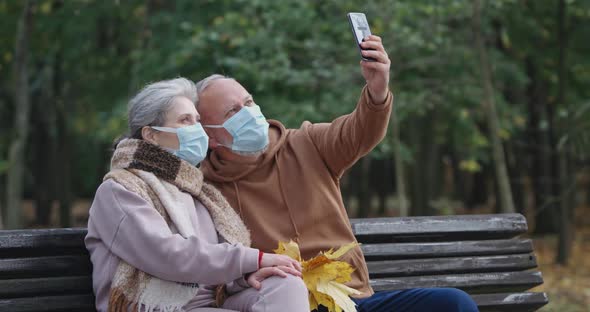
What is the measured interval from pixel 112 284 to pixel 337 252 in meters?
0.93

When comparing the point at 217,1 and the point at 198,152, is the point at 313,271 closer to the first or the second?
the point at 198,152

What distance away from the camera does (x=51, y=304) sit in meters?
4.16

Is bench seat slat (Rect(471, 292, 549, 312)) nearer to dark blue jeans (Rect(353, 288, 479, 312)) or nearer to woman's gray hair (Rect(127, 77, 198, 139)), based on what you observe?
dark blue jeans (Rect(353, 288, 479, 312))

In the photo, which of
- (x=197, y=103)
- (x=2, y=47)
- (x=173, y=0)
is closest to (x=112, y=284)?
(x=197, y=103)

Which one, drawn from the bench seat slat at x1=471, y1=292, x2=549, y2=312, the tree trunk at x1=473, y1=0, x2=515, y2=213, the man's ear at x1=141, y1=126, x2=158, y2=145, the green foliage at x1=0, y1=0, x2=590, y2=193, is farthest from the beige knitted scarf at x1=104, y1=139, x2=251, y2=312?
the tree trunk at x1=473, y1=0, x2=515, y2=213

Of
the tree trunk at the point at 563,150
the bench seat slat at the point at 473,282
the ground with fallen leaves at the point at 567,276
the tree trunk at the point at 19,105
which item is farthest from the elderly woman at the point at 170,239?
the tree trunk at the point at 563,150

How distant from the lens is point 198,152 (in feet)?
13.5

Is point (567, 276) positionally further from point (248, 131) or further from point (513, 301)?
point (248, 131)

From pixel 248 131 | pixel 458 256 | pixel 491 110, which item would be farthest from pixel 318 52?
Result: pixel 248 131

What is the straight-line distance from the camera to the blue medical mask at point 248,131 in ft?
14.4

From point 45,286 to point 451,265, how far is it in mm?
2027

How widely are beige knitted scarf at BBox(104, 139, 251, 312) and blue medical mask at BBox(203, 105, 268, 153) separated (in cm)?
28

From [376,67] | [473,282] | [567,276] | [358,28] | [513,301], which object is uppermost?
[358,28]

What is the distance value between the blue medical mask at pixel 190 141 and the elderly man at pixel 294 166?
287 mm
